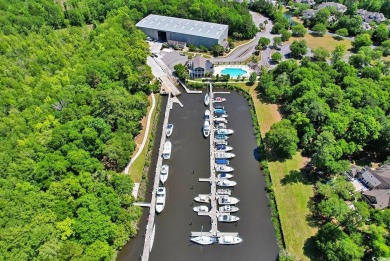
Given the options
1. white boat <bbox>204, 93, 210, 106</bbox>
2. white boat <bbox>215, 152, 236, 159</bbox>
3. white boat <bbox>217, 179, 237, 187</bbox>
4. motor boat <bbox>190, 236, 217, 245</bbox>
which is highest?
white boat <bbox>204, 93, 210, 106</bbox>

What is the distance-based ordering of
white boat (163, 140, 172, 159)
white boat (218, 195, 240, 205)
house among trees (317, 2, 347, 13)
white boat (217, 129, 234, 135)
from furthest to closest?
house among trees (317, 2, 347, 13)
white boat (217, 129, 234, 135)
white boat (163, 140, 172, 159)
white boat (218, 195, 240, 205)

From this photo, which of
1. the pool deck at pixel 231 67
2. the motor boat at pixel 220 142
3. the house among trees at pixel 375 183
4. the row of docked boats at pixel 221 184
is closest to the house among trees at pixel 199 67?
the pool deck at pixel 231 67

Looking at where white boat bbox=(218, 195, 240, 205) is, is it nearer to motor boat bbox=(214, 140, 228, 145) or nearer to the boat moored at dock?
motor boat bbox=(214, 140, 228, 145)

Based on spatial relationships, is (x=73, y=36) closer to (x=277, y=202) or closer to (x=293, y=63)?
(x=293, y=63)

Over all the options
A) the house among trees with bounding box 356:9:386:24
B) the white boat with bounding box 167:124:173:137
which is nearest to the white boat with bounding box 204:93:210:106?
the white boat with bounding box 167:124:173:137

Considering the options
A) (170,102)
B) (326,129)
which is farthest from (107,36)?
(326,129)

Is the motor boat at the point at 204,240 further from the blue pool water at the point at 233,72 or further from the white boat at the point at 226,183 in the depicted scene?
the blue pool water at the point at 233,72

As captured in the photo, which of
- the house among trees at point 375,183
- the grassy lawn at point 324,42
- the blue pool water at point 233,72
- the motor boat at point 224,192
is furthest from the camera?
the grassy lawn at point 324,42

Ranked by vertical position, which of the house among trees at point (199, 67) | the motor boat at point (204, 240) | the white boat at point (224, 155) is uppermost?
the house among trees at point (199, 67)
